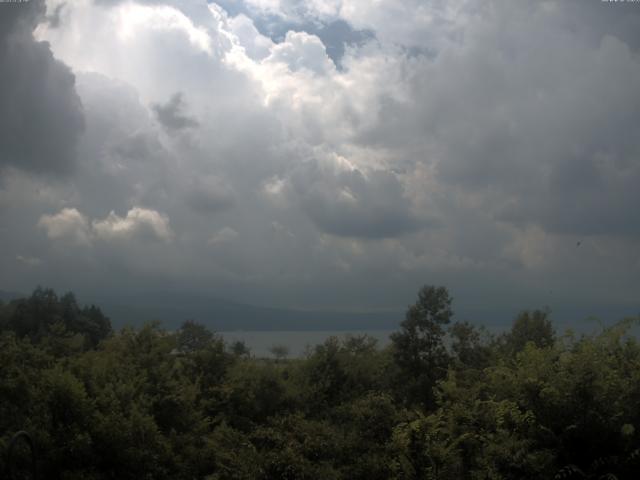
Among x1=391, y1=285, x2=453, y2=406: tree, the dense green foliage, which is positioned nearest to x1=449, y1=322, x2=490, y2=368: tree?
x1=391, y1=285, x2=453, y2=406: tree

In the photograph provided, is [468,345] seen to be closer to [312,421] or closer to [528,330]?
[528,330]

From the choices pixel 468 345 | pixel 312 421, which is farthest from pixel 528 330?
pixel 312 421

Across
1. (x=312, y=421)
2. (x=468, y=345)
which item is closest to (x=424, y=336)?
(x=468, y=345)

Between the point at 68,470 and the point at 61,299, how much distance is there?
70145 mm

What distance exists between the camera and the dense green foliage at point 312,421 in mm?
13773

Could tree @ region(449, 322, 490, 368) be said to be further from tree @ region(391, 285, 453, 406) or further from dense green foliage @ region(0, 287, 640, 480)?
dense green foliage @ region(0, 287, 640, 480)

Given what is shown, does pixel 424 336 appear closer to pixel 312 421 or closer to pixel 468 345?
pixel 468 345

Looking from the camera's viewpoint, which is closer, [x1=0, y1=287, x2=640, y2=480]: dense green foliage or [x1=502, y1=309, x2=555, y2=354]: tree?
[x1=0, y1=287, x2=640, y2=480]: dense green foliage

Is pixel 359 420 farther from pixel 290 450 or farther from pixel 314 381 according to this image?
pixel 314 381

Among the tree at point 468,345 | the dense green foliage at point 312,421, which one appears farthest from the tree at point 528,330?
the dense green foliage at point 312,421

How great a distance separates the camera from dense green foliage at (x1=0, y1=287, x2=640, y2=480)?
13773 millimetres

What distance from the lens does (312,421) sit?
890 inches

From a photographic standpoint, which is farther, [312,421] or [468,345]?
[468,345]

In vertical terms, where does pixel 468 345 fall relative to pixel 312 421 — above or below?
above
